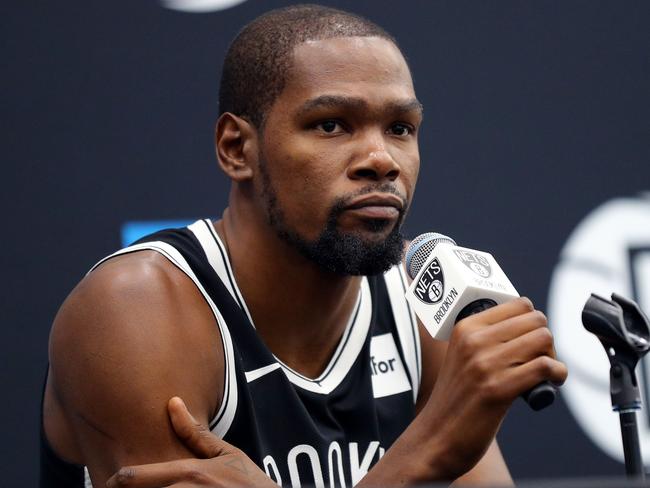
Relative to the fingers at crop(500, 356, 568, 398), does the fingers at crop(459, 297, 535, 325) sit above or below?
above

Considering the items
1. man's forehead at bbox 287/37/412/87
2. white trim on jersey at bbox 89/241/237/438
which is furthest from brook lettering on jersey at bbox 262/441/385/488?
man's forehead at bbox 287/37/412/87

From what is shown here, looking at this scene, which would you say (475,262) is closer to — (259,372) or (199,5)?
(259,372)

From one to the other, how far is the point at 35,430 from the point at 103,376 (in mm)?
778

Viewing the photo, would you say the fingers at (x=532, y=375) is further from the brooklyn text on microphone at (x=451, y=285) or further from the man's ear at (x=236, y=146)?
the man's ear at (x=236, y=146)

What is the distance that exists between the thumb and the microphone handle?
0.45m

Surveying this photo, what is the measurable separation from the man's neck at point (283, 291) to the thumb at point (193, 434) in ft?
1.09

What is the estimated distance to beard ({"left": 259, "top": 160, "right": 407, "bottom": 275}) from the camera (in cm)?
168

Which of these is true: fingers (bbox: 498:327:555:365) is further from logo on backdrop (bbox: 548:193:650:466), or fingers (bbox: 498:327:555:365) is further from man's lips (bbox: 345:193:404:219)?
logo on backdrop (bbox: 548:193:650:466)

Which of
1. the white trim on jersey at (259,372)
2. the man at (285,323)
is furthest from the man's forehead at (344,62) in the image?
the white trim on jersey at (259,372)

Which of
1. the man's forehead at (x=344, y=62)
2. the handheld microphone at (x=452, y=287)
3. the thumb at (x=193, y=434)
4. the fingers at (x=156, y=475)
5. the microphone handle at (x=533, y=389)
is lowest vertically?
the fingers at (x=156, y=475)

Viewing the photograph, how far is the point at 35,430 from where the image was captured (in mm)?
2229

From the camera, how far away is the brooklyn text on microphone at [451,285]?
1.33 m

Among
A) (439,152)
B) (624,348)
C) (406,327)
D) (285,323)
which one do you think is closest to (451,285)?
(624,348)

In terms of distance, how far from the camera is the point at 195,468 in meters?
1.50
